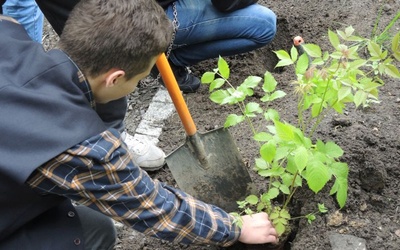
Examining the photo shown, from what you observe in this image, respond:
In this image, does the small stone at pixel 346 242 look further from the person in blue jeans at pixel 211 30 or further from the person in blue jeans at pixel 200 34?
the person in blue jeans at pixel 211 30

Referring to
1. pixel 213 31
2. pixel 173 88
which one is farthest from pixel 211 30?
pixel 173 88

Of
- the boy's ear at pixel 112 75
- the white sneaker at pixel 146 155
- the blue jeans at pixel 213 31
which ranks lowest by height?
the white sneaker at pixel 146 155

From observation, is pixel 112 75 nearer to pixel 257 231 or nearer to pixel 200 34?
pixel 257 231

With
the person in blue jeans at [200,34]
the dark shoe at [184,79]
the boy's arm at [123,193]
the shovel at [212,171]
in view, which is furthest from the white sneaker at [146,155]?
the boy's arm at [123,193]

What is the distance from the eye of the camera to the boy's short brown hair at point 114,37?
67.6 inches

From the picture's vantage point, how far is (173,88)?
2365mm

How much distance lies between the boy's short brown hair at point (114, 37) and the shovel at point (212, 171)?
0.66 metres

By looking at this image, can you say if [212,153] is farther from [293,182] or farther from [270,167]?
[293,182]

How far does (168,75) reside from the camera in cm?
233

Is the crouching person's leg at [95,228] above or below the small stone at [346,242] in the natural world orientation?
above

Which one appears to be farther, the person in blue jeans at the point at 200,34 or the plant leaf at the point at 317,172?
the person in blue jeans at the point at 200,34

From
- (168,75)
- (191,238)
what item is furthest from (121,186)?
(168,75)

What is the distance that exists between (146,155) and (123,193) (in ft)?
3.68

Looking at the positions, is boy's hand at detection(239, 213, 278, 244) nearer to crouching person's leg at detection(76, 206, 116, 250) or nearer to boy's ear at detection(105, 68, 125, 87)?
crouching person's leg at detection(76, 206, 116, 250)
